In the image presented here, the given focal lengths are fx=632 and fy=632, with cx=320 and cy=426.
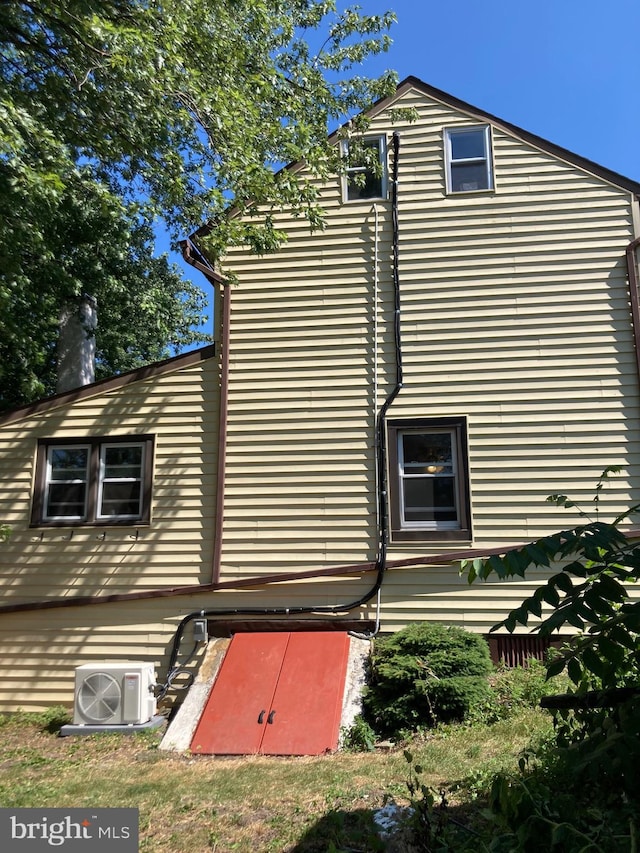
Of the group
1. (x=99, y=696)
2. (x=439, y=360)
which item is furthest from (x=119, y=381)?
(x=439, y=360)

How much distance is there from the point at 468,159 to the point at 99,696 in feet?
28.6

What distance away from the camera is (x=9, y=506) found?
9070mm

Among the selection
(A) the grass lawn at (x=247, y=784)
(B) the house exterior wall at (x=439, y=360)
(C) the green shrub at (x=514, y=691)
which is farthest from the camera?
(B) the house exterior wall at (x=439, y=360)

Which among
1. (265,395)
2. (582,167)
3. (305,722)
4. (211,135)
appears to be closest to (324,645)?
(305,722)

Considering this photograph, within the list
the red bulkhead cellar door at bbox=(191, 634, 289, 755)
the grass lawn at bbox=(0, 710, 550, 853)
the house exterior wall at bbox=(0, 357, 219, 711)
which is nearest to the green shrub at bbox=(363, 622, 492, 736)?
the grass lawn at bbox=(0, 710, 550, 853)

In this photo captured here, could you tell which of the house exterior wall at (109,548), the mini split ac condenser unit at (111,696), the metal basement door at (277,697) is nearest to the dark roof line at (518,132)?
the house exterior wall at (109,548)

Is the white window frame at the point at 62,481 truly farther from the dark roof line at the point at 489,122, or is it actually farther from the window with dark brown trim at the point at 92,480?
the dark roof line at the point at 489,122

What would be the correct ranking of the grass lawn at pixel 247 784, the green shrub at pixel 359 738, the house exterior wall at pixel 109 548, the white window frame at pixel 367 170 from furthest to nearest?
1. the white window frame at pixel 367 170
2. the house exterior wall at pixel 109 548
3. the green shrub at pixel 359 738
4. the grass lawn at pixel 247 784

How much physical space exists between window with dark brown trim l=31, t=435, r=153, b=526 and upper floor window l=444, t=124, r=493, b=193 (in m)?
5.85

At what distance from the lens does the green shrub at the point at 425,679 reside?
21.3ft

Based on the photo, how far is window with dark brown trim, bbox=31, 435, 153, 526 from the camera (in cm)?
895

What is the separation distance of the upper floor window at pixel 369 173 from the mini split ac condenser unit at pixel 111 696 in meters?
7.12

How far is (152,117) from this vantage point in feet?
25.2

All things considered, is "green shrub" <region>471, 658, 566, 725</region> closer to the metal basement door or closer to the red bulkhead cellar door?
the metal basement door
